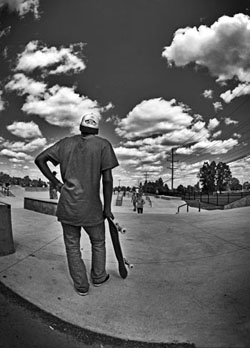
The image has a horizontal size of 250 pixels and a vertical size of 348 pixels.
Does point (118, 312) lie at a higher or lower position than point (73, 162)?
lower

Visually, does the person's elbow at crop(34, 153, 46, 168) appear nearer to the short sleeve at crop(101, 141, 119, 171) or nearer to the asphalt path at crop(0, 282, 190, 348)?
the short sleeve at crop(101, 141, 119, 171)

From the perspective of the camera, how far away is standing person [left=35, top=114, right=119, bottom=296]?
9.38 feet

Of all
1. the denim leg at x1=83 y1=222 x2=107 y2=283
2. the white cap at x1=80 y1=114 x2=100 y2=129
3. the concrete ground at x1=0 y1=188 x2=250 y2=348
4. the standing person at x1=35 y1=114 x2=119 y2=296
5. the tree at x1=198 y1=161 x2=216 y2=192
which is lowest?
the concrete ground at x1=0 y1=188 x2=250 y2=348

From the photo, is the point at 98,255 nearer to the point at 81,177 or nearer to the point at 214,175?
the point at 81,177

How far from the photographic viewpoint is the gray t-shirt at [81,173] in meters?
2.86

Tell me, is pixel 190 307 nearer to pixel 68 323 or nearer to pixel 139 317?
pixel 139 317

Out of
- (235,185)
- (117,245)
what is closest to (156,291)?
(117,245)

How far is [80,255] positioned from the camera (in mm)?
2973

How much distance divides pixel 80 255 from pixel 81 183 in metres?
0.87

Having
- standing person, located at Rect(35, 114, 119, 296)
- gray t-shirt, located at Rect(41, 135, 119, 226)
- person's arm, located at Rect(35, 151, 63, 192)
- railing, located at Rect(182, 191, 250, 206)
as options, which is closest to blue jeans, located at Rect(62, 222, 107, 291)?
standing person, located at Rect(35, 114, 119, 296)

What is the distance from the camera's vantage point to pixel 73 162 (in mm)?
2889

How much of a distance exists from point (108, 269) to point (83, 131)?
6.67 ft

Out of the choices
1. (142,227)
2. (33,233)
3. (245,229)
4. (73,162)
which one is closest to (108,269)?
(73,162)

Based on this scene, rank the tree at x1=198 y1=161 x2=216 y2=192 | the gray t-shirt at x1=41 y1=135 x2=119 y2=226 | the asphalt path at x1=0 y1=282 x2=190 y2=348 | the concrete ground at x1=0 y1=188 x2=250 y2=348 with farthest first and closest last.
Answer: the tree at x1=198 y1=161 x2=216 y2=192, the gray t-shirt at x1=41 y1=135 x2=119 y2=226, the concrete ground at x1=0 y1=188 x2=250 y2=348, the asphalt path at x1=0 y1=282 x2=190 y2=348
